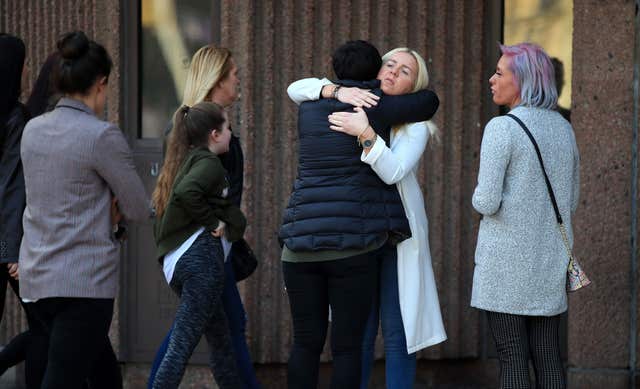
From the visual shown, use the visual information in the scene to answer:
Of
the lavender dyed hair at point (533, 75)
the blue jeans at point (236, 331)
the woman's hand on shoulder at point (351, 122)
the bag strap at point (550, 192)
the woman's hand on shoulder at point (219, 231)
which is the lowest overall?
the blue jeans at point (236, 331)

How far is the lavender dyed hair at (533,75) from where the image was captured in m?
4.53

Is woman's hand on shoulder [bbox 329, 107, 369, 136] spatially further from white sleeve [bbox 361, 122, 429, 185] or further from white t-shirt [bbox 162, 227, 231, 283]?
white t-shirt [bbox 162, 227, 231, 283]

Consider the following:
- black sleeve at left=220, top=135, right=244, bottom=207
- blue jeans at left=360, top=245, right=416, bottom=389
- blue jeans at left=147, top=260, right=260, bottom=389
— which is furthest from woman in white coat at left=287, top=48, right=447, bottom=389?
blue jeans at left=147, top=260, right=260, bottom=389

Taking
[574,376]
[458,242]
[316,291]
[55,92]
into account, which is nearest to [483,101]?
[458,242]

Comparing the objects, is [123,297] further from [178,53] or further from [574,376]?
[574,376]

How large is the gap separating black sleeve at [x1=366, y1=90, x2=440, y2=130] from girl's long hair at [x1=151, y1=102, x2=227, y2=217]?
2.47 feet

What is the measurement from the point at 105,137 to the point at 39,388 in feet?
4.14

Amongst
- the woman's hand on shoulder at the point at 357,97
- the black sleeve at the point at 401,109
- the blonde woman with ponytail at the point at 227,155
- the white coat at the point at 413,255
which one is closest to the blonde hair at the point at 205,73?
the blonde woman with ponytail at the point at 227,155

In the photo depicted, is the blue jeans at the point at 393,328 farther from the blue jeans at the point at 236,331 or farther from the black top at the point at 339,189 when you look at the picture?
the blue jeans at the point at 236,331

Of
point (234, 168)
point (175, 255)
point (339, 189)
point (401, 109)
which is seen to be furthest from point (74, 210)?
point (401, 109)

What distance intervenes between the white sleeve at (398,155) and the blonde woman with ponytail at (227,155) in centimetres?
80

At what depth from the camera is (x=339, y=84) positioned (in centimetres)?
471

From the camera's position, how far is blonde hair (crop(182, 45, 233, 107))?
5.20 m

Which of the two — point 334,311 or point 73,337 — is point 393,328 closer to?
point 334,311
